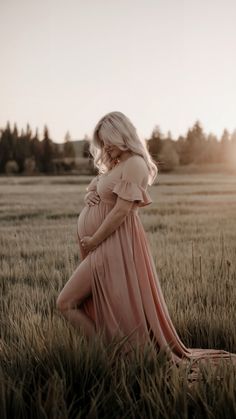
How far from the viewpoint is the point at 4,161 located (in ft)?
265

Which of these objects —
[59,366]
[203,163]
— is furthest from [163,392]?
[203,163]

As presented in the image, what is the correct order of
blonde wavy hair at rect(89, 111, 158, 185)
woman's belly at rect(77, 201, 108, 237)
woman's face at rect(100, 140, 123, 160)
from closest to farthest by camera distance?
1. blonde wavy hair at rect(89, 111, 158, 185)
2. woman's face at rect(100, 140, 123, 160)
3. woman's belly at rect(77, 201, 108, 237)

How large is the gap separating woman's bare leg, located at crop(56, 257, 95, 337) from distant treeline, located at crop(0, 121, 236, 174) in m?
69.8

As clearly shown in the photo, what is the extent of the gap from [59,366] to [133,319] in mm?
685

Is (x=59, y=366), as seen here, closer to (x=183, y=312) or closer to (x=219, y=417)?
(x=219, y=417)

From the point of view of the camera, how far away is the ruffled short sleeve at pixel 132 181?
405 centimetres

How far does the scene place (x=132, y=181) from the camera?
4086mm

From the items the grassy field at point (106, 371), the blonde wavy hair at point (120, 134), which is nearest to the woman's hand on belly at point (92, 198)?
the blonde wavy hair at point (120, 134)

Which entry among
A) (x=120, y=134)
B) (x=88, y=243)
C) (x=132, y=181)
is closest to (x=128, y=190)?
(x=132, y=181)

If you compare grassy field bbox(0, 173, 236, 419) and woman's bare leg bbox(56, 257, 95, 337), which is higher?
woman's bare leg bbox(56, 257, 95, 337)

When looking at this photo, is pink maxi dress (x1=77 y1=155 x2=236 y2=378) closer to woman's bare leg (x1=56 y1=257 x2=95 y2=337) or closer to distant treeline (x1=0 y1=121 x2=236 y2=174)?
woman's bare leg (x1=56 y1=257 x2=95 y2=337)

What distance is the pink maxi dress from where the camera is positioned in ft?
13.5

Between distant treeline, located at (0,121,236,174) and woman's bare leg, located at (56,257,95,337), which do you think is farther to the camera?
distant treeline, located at (0,121,236,174)

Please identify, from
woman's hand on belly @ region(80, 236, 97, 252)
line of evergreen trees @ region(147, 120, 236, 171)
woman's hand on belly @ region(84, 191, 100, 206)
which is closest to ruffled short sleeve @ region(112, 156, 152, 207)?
woman's hand on belly @ region(84, 191, 100, 206)
